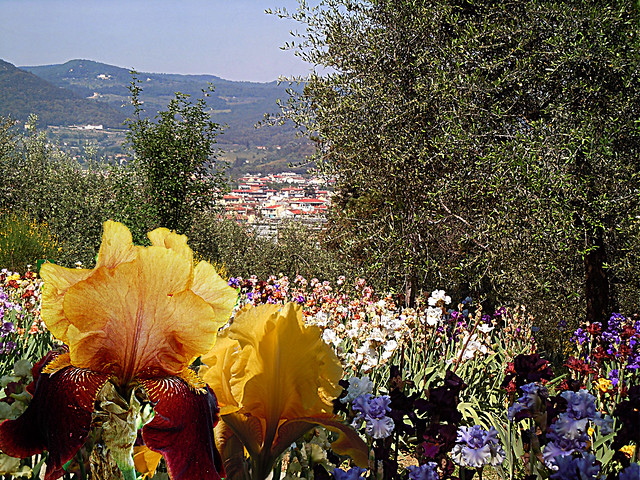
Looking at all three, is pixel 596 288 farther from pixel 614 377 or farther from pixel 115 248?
pixel 115 248

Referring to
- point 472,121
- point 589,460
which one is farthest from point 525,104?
point 589,460

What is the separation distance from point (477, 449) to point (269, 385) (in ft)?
2.63

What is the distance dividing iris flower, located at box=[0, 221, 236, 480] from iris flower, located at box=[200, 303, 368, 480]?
113 millimetres

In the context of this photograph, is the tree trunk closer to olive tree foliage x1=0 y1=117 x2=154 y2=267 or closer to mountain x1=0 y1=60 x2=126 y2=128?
olive tree foliage x1=0 y1=117 x2=154 y2=267

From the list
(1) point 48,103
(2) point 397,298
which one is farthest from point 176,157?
(1) point 48,103

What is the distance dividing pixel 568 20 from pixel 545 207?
5.53ft

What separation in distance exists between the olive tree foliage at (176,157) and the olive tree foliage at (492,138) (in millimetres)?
3560

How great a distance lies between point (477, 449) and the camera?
1.44m

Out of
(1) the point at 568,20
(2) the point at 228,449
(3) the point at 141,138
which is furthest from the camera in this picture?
(3) the point at 141,138

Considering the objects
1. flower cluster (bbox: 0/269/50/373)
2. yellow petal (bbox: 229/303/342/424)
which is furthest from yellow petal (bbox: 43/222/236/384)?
flower cluster (bbox: 0/269/50/373)

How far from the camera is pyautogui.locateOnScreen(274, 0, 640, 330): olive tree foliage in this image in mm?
4312

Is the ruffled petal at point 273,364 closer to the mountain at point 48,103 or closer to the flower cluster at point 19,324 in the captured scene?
the flower cluster at point 19,324

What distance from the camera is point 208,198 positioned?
9906mm

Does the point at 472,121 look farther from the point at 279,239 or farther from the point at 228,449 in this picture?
the point at 279,239
